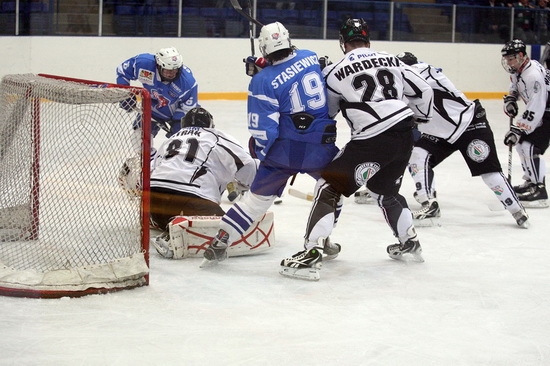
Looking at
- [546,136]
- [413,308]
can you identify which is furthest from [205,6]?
[413,308]

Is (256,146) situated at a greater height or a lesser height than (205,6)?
lesser

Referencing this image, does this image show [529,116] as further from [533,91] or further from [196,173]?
[196,173]

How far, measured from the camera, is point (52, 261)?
3957 mm

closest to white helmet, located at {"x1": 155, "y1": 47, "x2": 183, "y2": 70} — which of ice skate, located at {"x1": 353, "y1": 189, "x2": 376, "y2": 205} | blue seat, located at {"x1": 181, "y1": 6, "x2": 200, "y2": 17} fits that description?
ice skate, located at {"x1": 353, "y1": 189, "x2": 376, "y2": 205}

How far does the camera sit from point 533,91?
5727 mm

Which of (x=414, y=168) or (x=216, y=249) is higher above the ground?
(x=414, y=168)

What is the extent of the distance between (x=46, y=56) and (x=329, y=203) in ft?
21.2

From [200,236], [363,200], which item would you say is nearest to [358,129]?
[200,236]

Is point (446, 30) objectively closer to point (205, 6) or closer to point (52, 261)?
point (205, 6)

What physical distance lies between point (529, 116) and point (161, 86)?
231cm

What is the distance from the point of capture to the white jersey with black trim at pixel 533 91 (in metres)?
5.72

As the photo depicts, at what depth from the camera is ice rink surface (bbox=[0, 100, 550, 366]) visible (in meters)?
2.99

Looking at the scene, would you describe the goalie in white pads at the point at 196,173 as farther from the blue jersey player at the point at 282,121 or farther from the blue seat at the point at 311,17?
the blue seat at the point at 311,17

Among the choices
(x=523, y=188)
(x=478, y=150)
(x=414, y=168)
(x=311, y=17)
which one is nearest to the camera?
(x=478, y=150)
